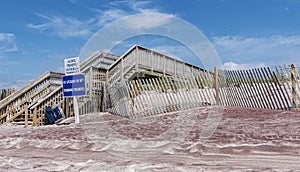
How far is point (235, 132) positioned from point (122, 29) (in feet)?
14.8

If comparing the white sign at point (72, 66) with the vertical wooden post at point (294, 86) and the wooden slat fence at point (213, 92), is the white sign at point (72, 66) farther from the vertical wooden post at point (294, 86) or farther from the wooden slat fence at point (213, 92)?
the vertical wooden post at point (294, 86)

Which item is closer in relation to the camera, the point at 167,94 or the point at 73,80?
the point at 73,80

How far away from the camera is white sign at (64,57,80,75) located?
41.4ft

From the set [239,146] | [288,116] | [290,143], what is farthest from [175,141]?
[288,116]

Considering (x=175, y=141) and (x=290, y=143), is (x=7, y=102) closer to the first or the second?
(x=175, y=141)

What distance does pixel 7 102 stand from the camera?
16266mm

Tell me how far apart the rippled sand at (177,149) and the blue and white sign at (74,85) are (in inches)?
132

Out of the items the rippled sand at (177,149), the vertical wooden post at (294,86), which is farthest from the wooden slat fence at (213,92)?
the rippled sand at (177,149)

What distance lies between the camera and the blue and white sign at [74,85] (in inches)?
490

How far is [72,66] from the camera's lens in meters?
12.7

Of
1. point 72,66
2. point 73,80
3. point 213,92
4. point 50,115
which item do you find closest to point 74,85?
point 73,80

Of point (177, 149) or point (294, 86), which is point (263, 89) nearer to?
point (294, 86)

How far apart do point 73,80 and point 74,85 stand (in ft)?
0.69

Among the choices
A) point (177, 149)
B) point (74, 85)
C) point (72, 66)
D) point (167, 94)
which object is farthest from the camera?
point (167, 94)
